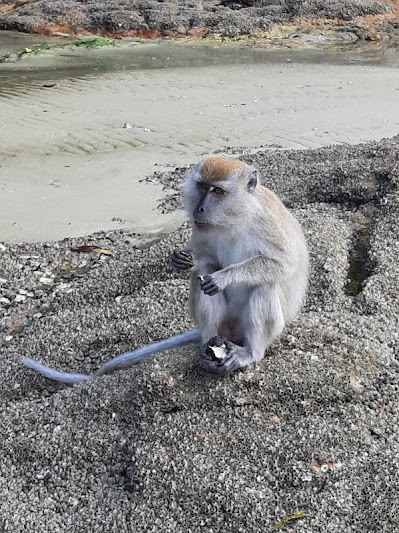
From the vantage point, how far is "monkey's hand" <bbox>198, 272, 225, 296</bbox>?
4.33 m

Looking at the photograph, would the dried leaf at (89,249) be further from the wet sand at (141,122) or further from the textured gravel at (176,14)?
the textured gravel at (176,14)

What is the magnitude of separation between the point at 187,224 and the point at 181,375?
3564 mm

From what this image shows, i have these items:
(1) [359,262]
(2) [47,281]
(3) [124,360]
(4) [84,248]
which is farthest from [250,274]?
(4) [84,248]

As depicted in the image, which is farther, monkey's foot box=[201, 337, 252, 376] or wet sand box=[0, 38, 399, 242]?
wet sand box=[0, 38, 399, 242]

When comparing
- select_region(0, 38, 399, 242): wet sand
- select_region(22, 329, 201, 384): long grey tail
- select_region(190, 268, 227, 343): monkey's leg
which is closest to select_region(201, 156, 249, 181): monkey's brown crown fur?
select_region(190, 268, 227, 343): monkey's leg

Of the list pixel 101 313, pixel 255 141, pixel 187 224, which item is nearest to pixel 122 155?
pixel 255 141

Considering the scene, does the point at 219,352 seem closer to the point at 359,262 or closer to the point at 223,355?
the point at 223,355

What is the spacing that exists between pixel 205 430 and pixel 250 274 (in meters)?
0.95

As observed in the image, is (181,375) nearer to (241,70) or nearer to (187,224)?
(187,224)

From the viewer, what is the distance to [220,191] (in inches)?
175

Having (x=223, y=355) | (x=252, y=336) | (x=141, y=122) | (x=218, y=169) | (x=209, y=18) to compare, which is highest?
(x=218, y=169)

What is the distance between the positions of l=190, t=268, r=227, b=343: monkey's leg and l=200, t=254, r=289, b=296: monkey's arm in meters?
0.18

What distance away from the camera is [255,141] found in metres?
11.3

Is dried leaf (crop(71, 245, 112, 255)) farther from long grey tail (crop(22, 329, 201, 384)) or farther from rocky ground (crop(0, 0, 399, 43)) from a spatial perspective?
rocky ground (crop(0, 0, 399, 43))
